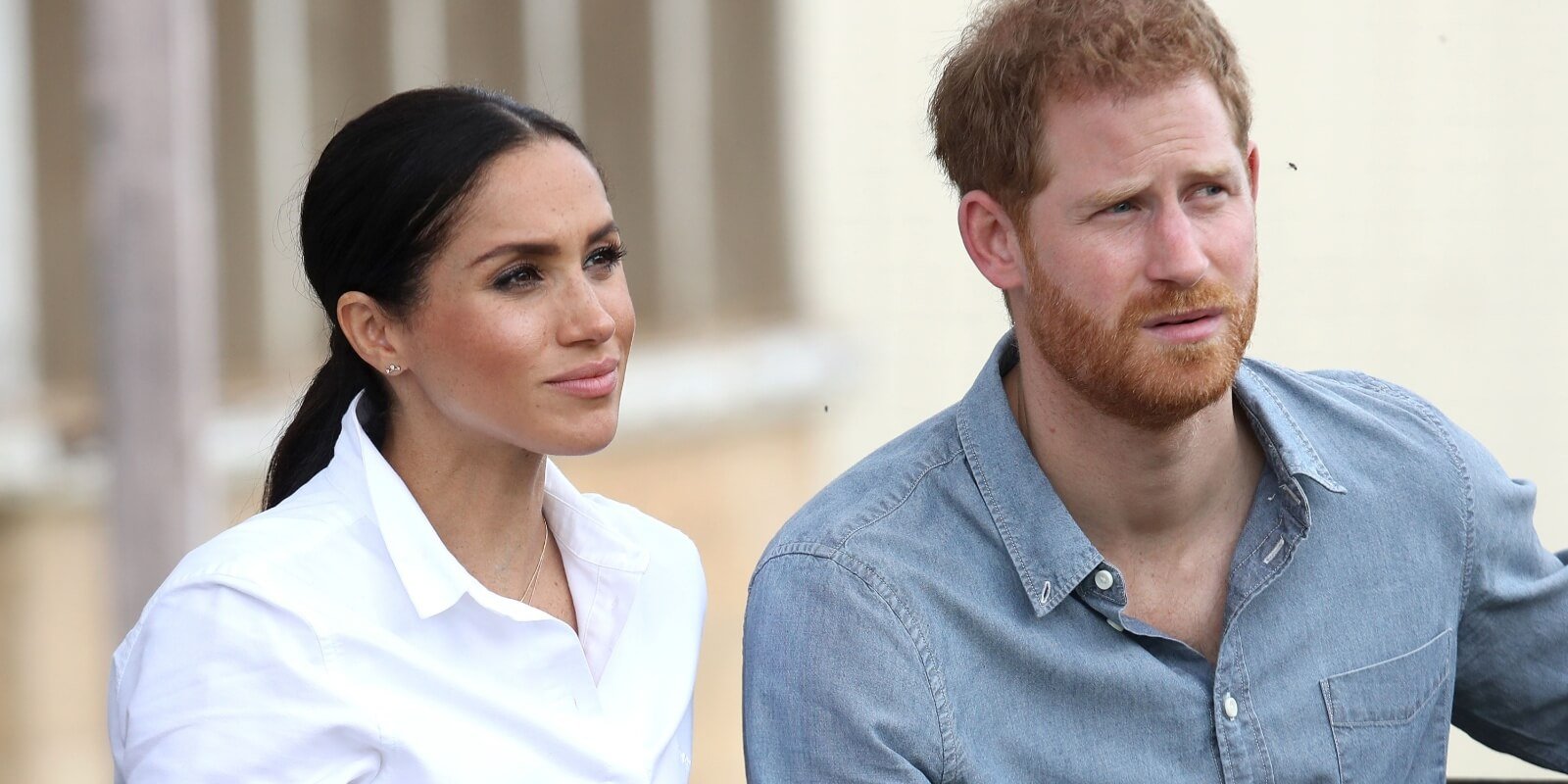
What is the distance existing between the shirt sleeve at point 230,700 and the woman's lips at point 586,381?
1.14 feet

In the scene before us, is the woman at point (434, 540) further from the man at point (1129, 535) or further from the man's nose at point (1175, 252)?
the man's nose at point (1175, 252)

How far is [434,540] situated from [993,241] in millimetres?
669

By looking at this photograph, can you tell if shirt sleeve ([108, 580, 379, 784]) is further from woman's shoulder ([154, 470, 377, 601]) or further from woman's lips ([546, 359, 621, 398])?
woman's lips ([546, 359, 621, 398])

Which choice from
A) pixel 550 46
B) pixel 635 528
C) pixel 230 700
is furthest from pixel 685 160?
pixel 230 700

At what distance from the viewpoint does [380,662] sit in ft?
6.07

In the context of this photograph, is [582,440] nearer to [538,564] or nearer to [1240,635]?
[538,564]

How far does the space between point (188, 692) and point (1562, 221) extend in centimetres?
290

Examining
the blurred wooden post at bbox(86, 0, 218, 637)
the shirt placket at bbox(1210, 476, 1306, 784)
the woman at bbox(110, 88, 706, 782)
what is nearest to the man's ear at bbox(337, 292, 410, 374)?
the woman at bbox(110, 88, 706, 782)

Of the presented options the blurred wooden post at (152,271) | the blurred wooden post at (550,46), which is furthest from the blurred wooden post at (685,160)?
the blurred wooden post at (152,271)

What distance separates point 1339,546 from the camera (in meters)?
2.10

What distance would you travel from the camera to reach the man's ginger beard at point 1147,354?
75.9 inches

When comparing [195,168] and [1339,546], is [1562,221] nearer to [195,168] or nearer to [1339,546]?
[1339,546]

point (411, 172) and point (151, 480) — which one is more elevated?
point (411, 172)

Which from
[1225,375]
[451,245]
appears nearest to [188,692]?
[451,245]
